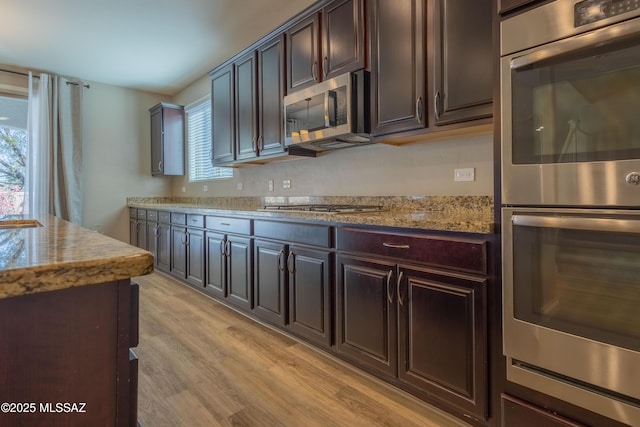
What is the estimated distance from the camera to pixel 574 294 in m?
1.17

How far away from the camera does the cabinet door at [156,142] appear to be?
16.5ft

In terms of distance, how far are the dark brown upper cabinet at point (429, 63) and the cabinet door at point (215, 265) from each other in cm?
176

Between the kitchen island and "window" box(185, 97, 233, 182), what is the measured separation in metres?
3.90

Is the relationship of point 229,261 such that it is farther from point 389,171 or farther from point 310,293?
point 389,171

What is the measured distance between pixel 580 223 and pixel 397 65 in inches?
51.3

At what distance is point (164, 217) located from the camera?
4.17 meters

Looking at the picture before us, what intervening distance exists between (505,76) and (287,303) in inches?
72.3

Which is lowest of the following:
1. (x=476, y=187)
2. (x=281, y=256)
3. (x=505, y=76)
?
(x=281, y=256)

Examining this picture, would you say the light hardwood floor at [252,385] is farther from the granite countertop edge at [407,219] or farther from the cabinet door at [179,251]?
the cabinet door at [179,251]

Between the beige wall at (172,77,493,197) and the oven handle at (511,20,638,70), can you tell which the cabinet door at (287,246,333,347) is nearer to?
the beige wall at (172,77,493,197)

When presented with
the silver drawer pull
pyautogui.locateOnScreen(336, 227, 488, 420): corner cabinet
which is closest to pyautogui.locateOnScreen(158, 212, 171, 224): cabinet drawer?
pyautogui.locateOnScreen(336, 227, 488, 420): corner cabinet

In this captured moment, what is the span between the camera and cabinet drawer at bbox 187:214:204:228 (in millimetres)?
3410

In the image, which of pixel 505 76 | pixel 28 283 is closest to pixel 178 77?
pixel 505 76

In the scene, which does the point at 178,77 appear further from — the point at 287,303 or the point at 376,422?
the point at 376,422
